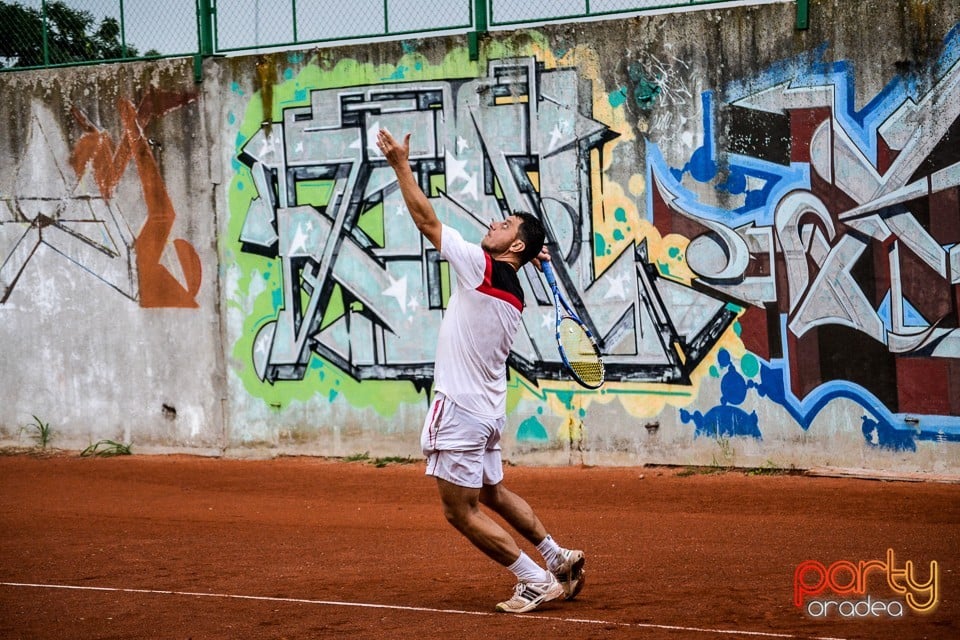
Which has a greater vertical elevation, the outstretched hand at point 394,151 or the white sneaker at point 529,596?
the outstretched hand at point 394,151

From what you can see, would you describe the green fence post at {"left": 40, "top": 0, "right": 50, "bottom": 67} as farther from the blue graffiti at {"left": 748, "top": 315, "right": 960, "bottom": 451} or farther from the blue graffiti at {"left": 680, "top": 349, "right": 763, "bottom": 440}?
the blue graffiti at {"left": 748, "top": 315, "right": 960, "bottom": 451}

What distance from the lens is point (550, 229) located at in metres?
11.5

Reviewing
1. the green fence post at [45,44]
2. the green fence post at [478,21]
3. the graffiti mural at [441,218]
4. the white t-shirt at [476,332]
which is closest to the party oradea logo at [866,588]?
the white t-shirt at [476,332]

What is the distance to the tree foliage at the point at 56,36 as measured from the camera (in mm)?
13609

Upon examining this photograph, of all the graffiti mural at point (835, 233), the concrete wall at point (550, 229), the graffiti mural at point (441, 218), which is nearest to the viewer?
the graffiti mural at point (835, 233)

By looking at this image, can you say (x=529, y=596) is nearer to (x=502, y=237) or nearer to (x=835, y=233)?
(x=502, y=237)

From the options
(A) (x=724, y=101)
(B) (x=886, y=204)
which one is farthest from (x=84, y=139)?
(B) (x=886, y=204)

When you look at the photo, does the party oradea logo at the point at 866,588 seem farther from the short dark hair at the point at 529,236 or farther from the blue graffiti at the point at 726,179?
the blue graffiti at the point at 726,179

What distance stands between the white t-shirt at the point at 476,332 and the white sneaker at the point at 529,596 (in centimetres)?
92

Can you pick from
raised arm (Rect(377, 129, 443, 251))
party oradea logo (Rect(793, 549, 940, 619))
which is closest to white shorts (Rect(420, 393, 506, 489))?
raised arm (Rect(377, 129, 443, 251))

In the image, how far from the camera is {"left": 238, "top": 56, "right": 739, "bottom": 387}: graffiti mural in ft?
36.7

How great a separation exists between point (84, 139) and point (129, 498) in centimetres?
436

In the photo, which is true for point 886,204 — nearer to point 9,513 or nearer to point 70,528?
point 70,528

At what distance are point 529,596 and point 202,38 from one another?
337 inches
